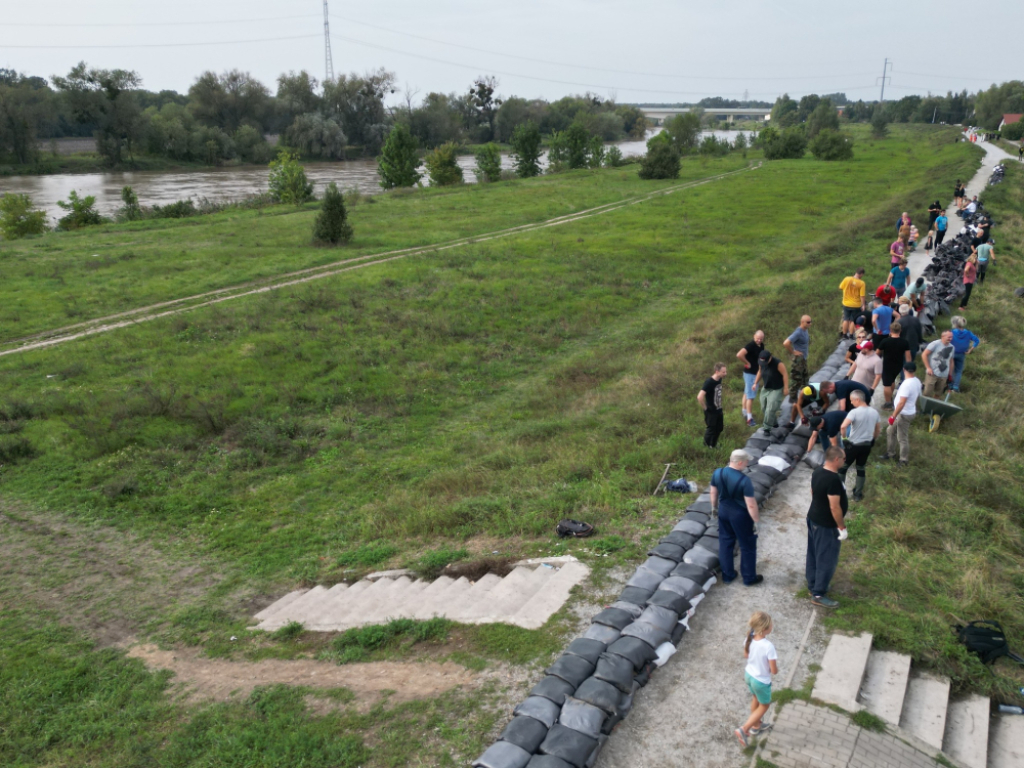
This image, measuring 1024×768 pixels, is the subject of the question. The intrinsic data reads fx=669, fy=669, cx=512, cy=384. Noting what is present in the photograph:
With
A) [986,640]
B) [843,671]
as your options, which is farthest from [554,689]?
[986,640]

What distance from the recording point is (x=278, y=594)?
1016 cm

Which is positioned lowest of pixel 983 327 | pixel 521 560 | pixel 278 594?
pixel 278 594

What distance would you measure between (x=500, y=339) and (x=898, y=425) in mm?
12919

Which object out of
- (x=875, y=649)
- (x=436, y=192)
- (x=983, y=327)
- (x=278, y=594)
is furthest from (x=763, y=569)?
(x=436, y=192)

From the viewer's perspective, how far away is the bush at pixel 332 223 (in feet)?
99.9

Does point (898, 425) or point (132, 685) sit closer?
point (132, 685)

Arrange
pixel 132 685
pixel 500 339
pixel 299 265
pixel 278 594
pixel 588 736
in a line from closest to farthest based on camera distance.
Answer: pixel 588 736 < pixel 132 685 < pixel 278 594 < pixel 500 339 < pixel 299 265

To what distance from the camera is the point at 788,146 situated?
77062mm

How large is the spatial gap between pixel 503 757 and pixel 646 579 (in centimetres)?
300

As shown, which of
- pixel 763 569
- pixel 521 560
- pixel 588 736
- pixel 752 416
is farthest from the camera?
pixel 752 416

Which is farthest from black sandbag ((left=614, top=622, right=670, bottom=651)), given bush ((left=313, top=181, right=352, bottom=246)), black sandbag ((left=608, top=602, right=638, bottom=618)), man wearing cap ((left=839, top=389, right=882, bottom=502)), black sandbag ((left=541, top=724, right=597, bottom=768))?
bush ((left=313, top=181, right=352, bottom=246))

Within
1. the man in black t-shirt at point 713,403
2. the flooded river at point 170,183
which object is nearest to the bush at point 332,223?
the man in black t-shirt at point 713,403

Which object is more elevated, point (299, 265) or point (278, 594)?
point (299, 265)

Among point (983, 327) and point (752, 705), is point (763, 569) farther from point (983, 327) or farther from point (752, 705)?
point (983, 327)
